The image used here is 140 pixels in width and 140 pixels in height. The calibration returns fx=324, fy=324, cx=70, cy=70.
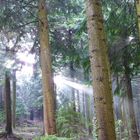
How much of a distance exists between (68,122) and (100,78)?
675 cm

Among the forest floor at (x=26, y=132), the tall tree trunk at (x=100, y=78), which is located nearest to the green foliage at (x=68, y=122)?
the forest floor at (x=26, y=132)

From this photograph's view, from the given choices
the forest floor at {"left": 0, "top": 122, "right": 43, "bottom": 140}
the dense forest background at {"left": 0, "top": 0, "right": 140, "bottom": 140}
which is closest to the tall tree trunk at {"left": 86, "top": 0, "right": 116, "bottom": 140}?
the dense forest background at {"left": 0, "top": 0, "right": 140, "bottom": 140}

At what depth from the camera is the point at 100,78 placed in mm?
5230

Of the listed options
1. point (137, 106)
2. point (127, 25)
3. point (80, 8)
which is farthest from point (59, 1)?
point (137, 106)

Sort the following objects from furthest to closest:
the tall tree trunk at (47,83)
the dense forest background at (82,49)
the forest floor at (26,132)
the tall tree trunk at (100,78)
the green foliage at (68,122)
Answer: the forest floor at (26,132)
the green foliage at (68,122)
the tall tree trunk at (47,83)
the dense forest background at (82,49)
the tall tree trunk at (100,78)

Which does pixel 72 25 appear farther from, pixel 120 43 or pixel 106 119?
pixel 106 119

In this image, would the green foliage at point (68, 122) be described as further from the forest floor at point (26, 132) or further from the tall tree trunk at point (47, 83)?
the forest floor at point (26, 132)

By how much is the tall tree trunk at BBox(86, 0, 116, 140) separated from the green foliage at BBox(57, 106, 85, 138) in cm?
654

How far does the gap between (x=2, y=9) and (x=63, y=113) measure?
426 cm

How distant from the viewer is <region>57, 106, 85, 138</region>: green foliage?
11.6 meters

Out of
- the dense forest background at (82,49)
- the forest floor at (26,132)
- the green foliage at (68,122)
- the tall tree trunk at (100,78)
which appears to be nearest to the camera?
the tall tree trunk at (100,78)

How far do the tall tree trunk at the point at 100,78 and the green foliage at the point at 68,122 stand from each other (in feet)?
21.5

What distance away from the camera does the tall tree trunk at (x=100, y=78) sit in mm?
5117

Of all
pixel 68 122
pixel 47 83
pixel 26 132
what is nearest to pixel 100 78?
pixel 47 83
